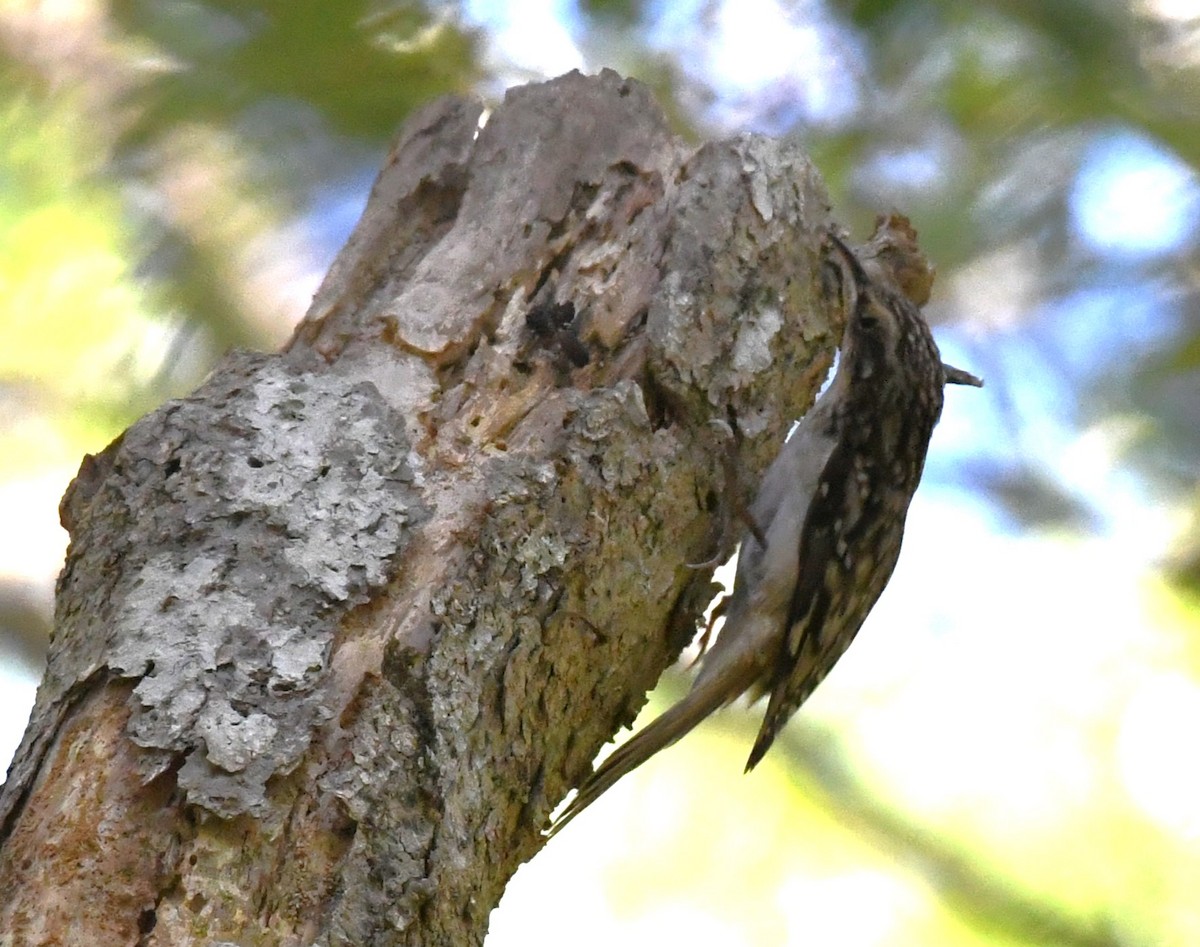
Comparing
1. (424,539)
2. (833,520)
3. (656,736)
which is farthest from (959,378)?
(424,539)

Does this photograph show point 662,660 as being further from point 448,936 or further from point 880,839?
point 880,839

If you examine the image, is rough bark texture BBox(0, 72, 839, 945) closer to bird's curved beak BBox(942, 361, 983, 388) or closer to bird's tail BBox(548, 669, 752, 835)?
bird's tail BBox(548, 669, 752, 835)

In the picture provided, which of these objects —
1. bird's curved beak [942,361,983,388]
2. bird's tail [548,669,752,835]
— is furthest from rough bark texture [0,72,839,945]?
bird's curved beak [942,361,983,388]

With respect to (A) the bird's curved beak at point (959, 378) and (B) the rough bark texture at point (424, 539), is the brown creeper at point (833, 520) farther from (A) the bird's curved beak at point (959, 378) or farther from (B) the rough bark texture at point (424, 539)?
(B) the rough bark texture at point (424, 539)

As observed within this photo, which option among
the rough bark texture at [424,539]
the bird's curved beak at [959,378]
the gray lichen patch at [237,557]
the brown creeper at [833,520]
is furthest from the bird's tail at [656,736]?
the bird's curved beak at [959,378]

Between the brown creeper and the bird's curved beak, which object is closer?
the brown creeper

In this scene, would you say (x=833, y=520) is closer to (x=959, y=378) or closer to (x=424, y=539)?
(x=959, y=378)
